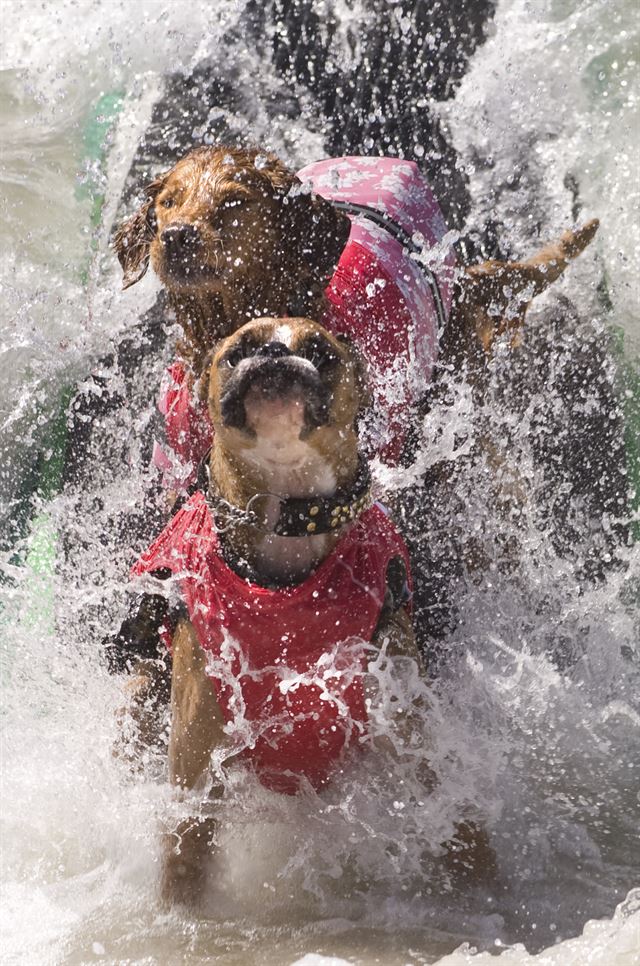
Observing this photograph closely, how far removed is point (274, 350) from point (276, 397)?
9cm

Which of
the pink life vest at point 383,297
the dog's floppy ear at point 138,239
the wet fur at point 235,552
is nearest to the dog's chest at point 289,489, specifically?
the wet fur at point 235,552

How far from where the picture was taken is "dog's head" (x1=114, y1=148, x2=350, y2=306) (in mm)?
2492

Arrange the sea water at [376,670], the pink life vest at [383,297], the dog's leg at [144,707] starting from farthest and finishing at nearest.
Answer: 1. the pink life vest at [383,297]
2. the dog's leg at [144,707]
3. the sea water at [376,670]

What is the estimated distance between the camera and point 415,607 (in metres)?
3.15

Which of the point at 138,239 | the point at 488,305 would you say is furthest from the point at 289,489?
the point at 488,305

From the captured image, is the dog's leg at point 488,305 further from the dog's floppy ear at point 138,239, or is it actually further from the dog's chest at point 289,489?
the dog's chest at point 289,489

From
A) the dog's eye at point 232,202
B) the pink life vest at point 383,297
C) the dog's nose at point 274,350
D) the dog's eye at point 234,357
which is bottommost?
the pink life vest at point 383,297

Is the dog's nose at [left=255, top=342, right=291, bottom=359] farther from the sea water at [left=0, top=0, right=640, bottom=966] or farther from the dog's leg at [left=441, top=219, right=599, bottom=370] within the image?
the dog's leg at [left=441, top=219, right=599, bottom=370]

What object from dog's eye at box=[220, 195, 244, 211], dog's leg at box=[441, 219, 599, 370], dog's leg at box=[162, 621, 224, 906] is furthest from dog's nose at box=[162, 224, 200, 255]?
dog's leg at box=[441, 219, 599, 370]

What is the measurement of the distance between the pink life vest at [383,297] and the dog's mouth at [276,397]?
43 cm

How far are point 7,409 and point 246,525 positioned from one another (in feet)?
6.52

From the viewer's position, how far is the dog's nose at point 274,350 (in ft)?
6.76

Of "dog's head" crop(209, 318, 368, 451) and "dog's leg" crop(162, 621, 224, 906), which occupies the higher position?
"dog's head" crop(209, 318, 368, 451)

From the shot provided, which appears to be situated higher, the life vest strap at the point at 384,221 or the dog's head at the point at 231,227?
the dog's head at the point at 231,227
